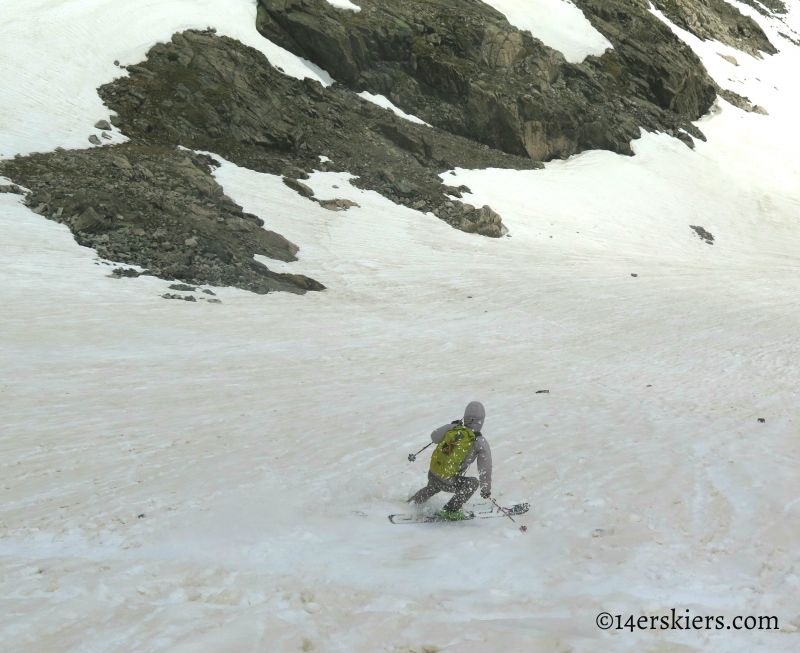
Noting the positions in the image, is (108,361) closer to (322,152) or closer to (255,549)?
(255,549)

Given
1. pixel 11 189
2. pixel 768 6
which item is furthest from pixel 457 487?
pixel 768 6

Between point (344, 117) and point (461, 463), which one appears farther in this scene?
point (344, 117)

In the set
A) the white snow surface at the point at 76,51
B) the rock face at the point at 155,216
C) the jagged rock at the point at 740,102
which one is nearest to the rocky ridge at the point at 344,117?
the rock face at the point at 155,216

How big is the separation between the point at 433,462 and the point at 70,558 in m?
3.96

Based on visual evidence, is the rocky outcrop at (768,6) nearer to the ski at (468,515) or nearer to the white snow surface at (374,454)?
the white snow surface at (374,454)

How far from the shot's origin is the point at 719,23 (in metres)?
75.5

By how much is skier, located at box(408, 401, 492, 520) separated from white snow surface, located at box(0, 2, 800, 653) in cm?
43

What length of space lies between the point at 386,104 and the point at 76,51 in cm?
1974

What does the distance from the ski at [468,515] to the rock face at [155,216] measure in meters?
14.5

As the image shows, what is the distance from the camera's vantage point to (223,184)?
29.5 meters

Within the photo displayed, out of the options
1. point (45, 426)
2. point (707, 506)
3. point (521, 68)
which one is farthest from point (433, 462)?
point (521, 68)

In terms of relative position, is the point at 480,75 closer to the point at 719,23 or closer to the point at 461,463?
the point at 719,23

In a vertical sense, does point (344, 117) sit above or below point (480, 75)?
below

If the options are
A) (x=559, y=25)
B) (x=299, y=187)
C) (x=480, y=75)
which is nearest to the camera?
(x=299, y=187)
